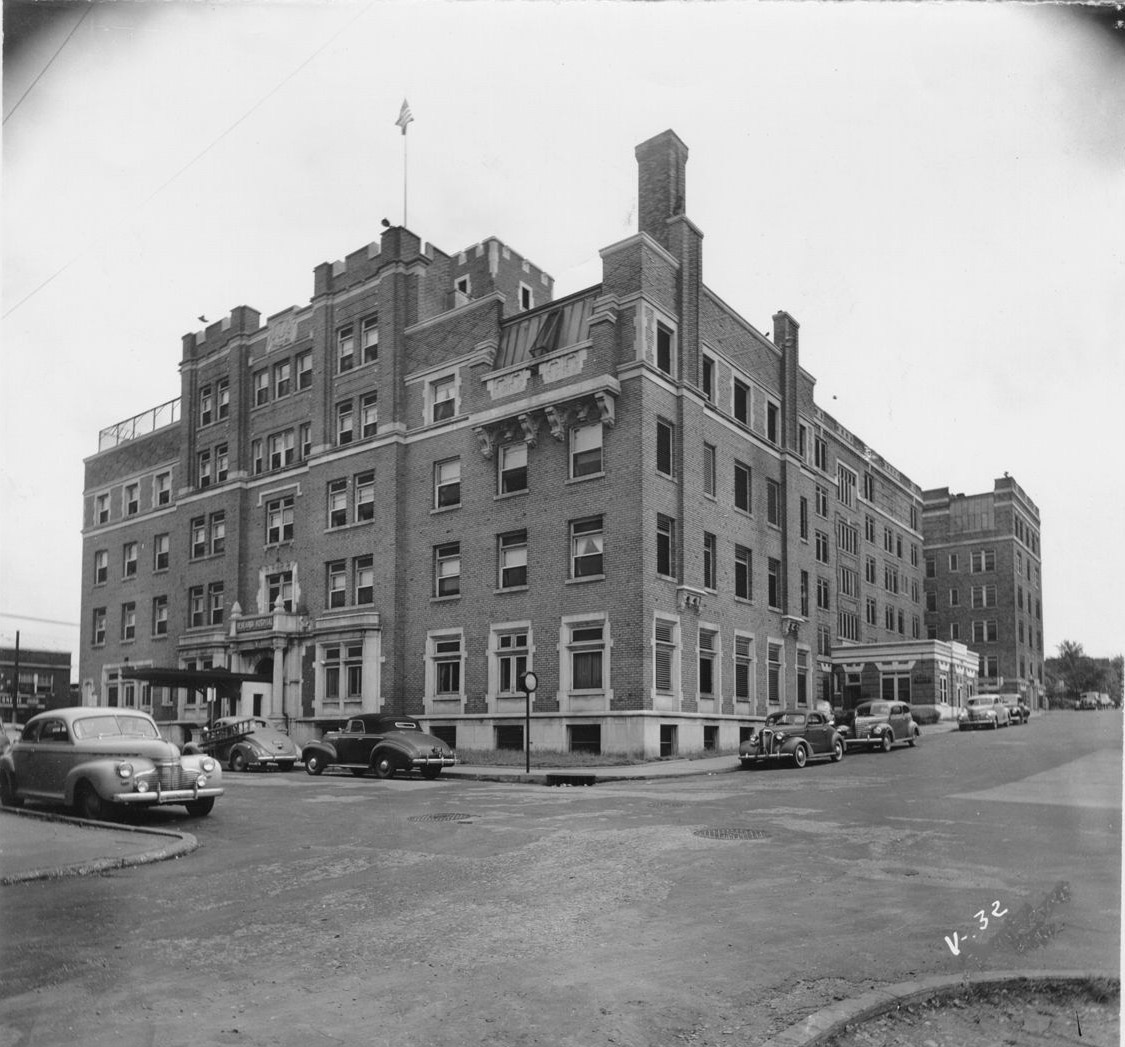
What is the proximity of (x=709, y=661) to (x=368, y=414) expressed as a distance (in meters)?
15.5

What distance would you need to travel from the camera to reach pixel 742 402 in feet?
120

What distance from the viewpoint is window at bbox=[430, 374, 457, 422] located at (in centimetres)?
3509

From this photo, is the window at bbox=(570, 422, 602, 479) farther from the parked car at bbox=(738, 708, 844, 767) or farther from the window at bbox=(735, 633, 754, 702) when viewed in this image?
the parked car at bbox=(738, 708, 844, 767)

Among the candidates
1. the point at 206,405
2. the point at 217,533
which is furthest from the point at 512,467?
the point at 206,405

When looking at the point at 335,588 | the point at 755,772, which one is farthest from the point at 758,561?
the point at 335,588

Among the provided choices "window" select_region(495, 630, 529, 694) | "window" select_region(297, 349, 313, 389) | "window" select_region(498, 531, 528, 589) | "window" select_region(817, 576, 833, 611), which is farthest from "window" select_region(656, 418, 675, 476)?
"window" select_region(817, 576, 833, 611)

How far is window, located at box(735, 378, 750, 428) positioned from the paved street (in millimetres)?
22512

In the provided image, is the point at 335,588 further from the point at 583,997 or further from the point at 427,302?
the point at 583,997

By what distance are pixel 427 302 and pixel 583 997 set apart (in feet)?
108

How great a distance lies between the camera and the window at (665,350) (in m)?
31.2

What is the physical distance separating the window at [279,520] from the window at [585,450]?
14.2 m

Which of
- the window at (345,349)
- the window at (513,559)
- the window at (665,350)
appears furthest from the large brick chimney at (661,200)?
the window at (345,349)

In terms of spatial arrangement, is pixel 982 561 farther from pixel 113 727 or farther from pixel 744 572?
pixel 113 727

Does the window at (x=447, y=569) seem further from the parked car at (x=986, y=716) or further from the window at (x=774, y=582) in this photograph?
the parked car at (x=986, y=716)
